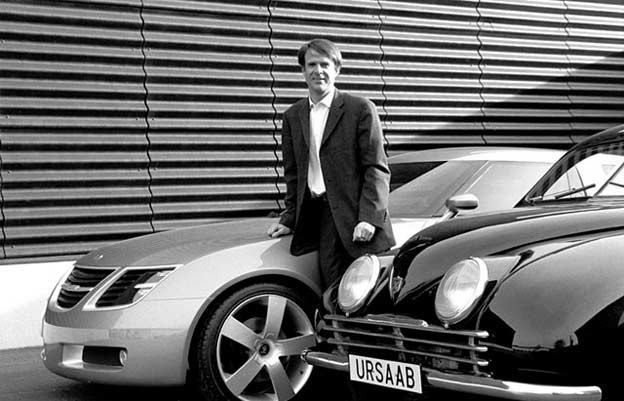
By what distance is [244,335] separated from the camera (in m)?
5.11

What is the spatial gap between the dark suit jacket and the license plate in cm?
126

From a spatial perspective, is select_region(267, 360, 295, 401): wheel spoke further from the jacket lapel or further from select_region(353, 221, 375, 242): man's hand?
the jacket lapel

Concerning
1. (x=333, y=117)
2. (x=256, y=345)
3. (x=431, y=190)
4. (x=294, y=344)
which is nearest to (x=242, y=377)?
(x=256, y=345)

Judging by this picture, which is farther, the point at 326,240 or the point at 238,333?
the point at 326,240

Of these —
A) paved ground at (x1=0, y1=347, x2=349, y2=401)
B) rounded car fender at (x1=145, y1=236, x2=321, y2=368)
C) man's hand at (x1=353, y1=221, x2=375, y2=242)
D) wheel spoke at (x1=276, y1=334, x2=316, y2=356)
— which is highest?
man's hand at (x1=353, y1=221, x2=375, y2=242)

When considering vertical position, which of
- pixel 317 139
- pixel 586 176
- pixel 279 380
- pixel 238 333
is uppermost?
pixel 317 139

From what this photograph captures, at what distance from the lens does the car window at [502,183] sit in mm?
5785

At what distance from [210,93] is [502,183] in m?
3.66

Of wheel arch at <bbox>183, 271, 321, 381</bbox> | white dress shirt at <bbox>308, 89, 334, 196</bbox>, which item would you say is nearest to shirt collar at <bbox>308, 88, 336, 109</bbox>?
white dress shirt at <bbox>308, 89, 334, 196</bbox>

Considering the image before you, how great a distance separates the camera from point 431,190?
19.3 ft

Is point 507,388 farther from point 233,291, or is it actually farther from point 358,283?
point 233,291

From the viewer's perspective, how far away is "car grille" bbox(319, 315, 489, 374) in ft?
11.5

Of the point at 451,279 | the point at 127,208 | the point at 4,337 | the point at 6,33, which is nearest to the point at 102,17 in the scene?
the point at 6,33

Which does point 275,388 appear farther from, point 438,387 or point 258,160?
point 258,160
